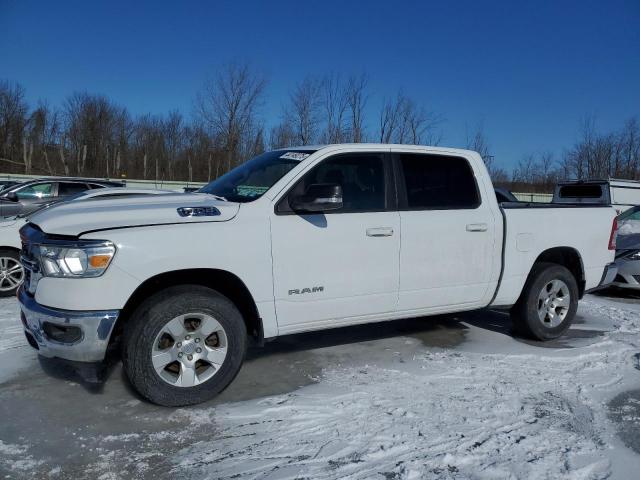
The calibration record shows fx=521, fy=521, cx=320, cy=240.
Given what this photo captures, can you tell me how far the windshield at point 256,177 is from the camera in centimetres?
410

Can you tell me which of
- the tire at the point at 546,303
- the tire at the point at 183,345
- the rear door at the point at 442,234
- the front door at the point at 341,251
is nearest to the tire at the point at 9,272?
the tire at the point at 183,345

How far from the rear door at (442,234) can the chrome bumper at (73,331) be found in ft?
7.65

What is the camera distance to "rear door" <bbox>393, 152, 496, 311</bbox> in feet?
14.5

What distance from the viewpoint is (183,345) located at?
3.59m

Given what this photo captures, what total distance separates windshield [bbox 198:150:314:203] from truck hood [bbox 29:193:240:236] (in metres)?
0.30

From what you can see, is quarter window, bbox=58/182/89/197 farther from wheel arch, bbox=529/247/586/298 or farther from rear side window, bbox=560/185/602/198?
rear side window, bbox=560/185/602/198

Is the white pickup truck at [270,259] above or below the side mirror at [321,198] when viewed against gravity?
below

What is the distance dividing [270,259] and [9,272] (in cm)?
495

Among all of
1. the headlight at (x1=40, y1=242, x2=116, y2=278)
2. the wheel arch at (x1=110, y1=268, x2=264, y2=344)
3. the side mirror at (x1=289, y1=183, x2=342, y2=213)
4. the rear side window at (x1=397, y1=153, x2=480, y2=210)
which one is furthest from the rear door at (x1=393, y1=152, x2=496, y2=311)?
the headlight at (x1=40, y1=242, x2=116, y2=278)

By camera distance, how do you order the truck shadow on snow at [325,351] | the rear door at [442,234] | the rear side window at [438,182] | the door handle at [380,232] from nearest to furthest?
the truck shadow on snow at [325,351] → the door handle at [380,232] → the rear door at [442,234] → the rear side window at [438,182]

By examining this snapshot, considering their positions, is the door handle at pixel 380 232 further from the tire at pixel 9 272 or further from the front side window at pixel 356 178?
the tire at pixel 9 272

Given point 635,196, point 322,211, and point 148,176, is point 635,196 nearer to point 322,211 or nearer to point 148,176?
point 322,211

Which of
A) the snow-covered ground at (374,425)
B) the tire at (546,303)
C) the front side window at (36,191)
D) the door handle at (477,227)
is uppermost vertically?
the front side window at (36,191)

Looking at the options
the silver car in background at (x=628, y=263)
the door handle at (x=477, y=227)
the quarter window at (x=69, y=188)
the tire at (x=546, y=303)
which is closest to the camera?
the door handle at (x=477, y=227)
